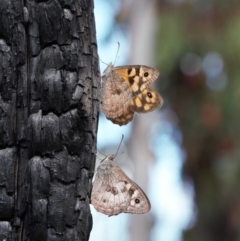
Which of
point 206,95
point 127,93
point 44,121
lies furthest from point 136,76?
point 206,95

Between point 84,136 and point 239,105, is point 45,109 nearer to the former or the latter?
point 84,136

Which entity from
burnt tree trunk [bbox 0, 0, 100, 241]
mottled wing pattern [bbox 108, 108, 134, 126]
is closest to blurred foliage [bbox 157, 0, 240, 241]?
mottled wing pattern [bbox 108, 108, 134, 126]

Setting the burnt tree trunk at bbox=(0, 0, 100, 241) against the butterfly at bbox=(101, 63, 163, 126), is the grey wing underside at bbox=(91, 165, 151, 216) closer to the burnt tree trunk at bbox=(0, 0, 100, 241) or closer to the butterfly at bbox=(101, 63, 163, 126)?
the butterfly at bbox=(101, 63, 163, 126)

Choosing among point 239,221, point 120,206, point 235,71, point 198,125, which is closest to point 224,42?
point 235,71

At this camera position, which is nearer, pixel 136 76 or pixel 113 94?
pixel 113 94

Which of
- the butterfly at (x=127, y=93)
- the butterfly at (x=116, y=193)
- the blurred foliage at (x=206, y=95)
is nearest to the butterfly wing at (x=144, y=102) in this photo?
the butterfly at (x=127, y=93)

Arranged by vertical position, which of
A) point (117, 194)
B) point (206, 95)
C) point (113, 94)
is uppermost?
point (113, 94)

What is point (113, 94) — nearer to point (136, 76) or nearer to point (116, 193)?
point (136, 76)
